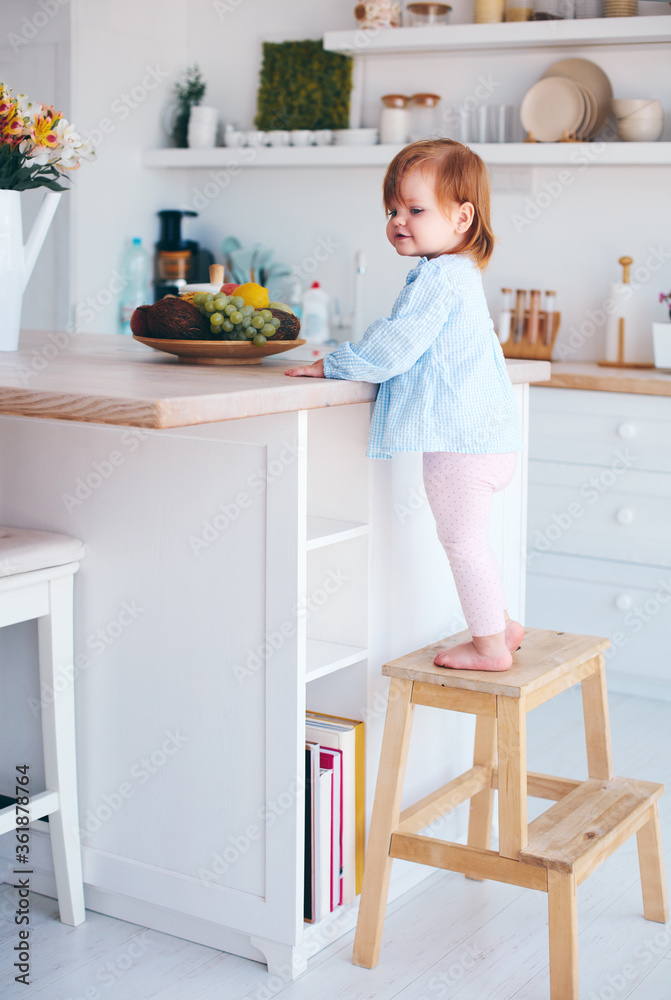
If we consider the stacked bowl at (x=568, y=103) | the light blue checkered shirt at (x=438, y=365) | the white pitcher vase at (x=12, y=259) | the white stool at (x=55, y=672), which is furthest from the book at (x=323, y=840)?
the stacked bowl at (x=568, y=103)

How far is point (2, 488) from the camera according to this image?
1.91 m

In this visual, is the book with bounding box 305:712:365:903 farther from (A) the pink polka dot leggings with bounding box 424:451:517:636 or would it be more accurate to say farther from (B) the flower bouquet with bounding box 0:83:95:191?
(B) the flower bouquet with bounding box 0:83:95:191

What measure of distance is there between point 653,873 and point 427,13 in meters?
2.91

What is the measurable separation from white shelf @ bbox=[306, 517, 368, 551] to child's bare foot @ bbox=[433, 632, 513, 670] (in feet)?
0.78

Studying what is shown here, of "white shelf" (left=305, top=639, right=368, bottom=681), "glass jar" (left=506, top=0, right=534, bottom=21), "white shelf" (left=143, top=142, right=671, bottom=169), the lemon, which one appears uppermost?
"glass jar" (left=506, top=0, right=534, bottom=21)

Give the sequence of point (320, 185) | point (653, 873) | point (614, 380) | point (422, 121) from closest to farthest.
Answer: point (653, 873)
point (614, 380)
point (422, 121)
point (320, 185)

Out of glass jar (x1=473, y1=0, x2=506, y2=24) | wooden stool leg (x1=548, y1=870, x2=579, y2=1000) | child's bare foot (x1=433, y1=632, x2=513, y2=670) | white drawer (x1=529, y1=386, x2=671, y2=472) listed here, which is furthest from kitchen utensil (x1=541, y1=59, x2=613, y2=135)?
wooden stool leg (x1=548, y1=870, x2=579, y2=1000)

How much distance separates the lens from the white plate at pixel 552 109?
3.49 m

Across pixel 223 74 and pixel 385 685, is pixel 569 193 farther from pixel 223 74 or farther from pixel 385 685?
pixel 385 685

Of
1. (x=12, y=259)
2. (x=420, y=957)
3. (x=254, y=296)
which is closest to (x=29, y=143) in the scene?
(x=12, y=259)

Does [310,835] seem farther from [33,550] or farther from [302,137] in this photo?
[302,137]

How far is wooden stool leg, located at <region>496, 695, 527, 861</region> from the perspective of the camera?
159 centimetres

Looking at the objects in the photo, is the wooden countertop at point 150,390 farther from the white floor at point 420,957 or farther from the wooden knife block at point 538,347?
the wooden knife block at point 538,347

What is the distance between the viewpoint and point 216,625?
1.67m
